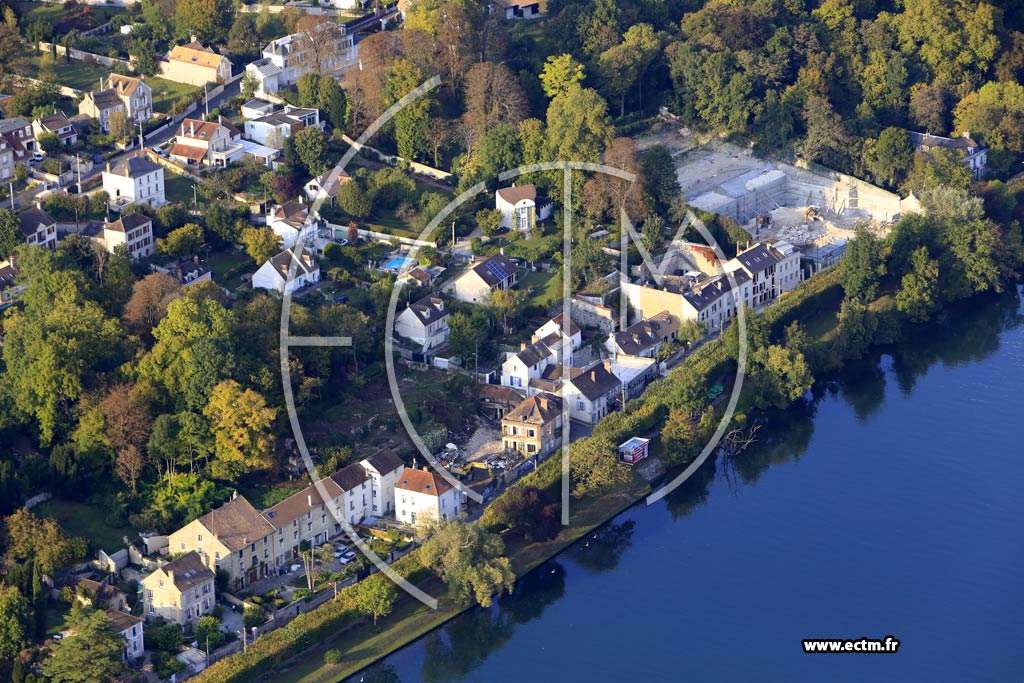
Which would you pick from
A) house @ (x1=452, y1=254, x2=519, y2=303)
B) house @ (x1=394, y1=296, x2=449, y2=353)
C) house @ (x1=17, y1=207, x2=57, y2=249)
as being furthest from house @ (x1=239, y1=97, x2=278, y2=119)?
house @ (x1=394, y1=296, x2=449, y2=353)

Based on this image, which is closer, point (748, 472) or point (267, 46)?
point (748, 472)

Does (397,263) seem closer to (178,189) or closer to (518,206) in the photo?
(518,206)

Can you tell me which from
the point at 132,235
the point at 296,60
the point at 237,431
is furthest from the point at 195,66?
the point at 237,431

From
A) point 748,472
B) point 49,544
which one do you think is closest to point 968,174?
point 748,472

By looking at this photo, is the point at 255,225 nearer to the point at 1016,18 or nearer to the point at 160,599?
the point at 160,599

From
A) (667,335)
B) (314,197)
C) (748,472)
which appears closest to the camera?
(748,472)

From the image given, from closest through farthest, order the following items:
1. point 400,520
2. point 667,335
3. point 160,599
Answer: point 160,599 → point 400,520 → point 667,335

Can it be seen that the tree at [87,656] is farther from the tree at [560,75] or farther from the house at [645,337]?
the tree at [560,75]
